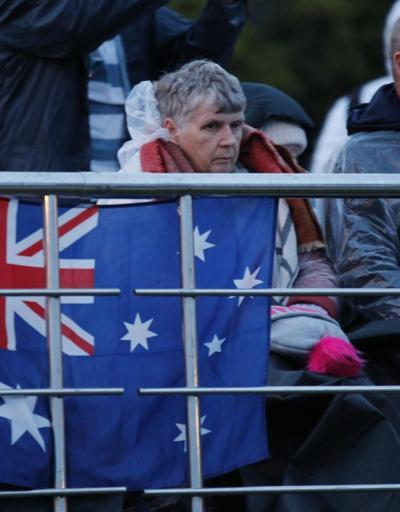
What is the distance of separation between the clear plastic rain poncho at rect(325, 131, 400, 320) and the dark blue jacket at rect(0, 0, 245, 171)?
89 centimetres

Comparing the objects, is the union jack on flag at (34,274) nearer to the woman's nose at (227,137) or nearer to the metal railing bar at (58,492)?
the metal railing bar at (58,492)

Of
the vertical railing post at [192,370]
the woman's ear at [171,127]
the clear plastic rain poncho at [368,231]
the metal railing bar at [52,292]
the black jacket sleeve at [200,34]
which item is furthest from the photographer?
the black jacket sleeve at [200,34]

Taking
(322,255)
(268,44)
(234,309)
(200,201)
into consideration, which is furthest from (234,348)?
(268,44)

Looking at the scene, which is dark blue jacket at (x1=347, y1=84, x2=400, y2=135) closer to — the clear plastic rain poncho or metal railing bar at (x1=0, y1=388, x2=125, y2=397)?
the clear plastic rain poncho

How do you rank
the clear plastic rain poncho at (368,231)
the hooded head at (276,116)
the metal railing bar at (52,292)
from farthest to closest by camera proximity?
the hooded head at (276,116) → the clear plastic rain poncho at (368,231) → the metal railing bar at (52,292)

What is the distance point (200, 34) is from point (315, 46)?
15795mm

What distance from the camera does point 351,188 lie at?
4.55 meters

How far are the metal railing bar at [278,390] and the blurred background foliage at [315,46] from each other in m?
16.1

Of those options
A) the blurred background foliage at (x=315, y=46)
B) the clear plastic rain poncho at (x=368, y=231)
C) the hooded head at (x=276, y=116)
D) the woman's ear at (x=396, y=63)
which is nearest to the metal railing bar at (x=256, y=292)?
the clear plastic rain poncho at (x=368, y=231)

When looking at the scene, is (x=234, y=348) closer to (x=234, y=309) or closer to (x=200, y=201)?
(x=234, y=309)

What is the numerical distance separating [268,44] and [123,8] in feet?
52.5

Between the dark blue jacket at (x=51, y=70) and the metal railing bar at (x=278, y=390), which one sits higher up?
the dark blue jacket at (x=51, y=70)

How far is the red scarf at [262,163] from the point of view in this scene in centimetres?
551

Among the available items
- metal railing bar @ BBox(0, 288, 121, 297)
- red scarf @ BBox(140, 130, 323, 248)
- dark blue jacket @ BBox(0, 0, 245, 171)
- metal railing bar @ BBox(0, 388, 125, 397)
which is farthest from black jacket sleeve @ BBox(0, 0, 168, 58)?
metal railing bar @ BBox(0, 388, 125, 397)
